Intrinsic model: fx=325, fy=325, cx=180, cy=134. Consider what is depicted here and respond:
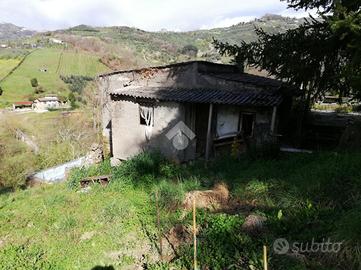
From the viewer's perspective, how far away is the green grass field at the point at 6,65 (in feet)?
244

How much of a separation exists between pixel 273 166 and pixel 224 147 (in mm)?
3450

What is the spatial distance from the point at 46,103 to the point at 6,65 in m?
27.5

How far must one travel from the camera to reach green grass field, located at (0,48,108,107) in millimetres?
67438

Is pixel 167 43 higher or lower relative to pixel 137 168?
higher

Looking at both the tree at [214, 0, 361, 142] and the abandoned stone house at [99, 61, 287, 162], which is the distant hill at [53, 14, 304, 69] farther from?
the tree at [214, 0, 361, 142]

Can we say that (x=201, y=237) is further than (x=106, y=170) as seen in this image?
No

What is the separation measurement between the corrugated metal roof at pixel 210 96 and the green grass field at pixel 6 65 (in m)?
70.2

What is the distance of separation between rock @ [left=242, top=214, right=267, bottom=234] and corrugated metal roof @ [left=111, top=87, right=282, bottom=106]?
5.40 m

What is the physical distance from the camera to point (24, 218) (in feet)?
29.9

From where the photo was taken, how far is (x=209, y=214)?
700 cm

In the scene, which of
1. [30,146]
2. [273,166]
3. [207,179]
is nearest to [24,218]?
[207,179]

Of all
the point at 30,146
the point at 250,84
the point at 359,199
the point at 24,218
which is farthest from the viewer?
the point at 30,146

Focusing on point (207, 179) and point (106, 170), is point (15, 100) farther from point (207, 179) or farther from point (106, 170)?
point (207, 179)

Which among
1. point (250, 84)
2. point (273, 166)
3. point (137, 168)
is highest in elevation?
point (250, 84)
